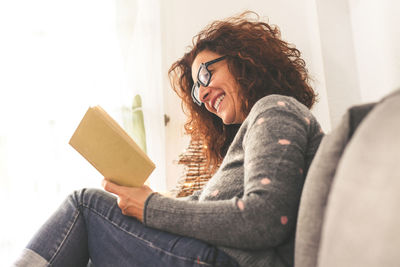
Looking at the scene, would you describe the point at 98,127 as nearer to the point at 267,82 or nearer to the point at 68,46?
the point at 267,82

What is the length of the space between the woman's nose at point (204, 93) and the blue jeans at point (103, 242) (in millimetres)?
586

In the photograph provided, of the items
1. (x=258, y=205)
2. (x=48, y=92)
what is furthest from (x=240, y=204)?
(x=48, y=92)

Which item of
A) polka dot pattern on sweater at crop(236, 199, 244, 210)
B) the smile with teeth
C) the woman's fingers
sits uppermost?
the smile with teeth

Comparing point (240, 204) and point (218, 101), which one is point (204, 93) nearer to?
point (218, 101)

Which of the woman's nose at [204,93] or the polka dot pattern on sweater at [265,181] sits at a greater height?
the woman's nose at [204,93]

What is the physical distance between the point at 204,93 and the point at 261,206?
2.36 ft

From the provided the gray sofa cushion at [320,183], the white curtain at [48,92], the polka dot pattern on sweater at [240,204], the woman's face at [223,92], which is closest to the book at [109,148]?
the polka dot pattern on sweater at [240,204]

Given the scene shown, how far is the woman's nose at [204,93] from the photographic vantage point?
1.32 metres

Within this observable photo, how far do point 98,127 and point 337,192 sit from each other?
1.77ft

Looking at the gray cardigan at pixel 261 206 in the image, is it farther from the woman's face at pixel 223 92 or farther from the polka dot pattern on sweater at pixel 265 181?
the woman's face at pixel 223 92

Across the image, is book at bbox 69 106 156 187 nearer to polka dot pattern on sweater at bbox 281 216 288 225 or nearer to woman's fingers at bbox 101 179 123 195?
woman's fingers at bbox 101 179 123 195

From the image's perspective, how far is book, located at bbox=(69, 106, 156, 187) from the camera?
81 centimetres

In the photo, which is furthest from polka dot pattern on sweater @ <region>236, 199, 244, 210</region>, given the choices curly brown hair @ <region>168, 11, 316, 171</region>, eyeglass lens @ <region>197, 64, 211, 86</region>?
eyeglass lens @ <region>197, 64, 211, 86</region>

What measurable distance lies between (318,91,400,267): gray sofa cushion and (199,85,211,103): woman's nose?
874 millimetres
